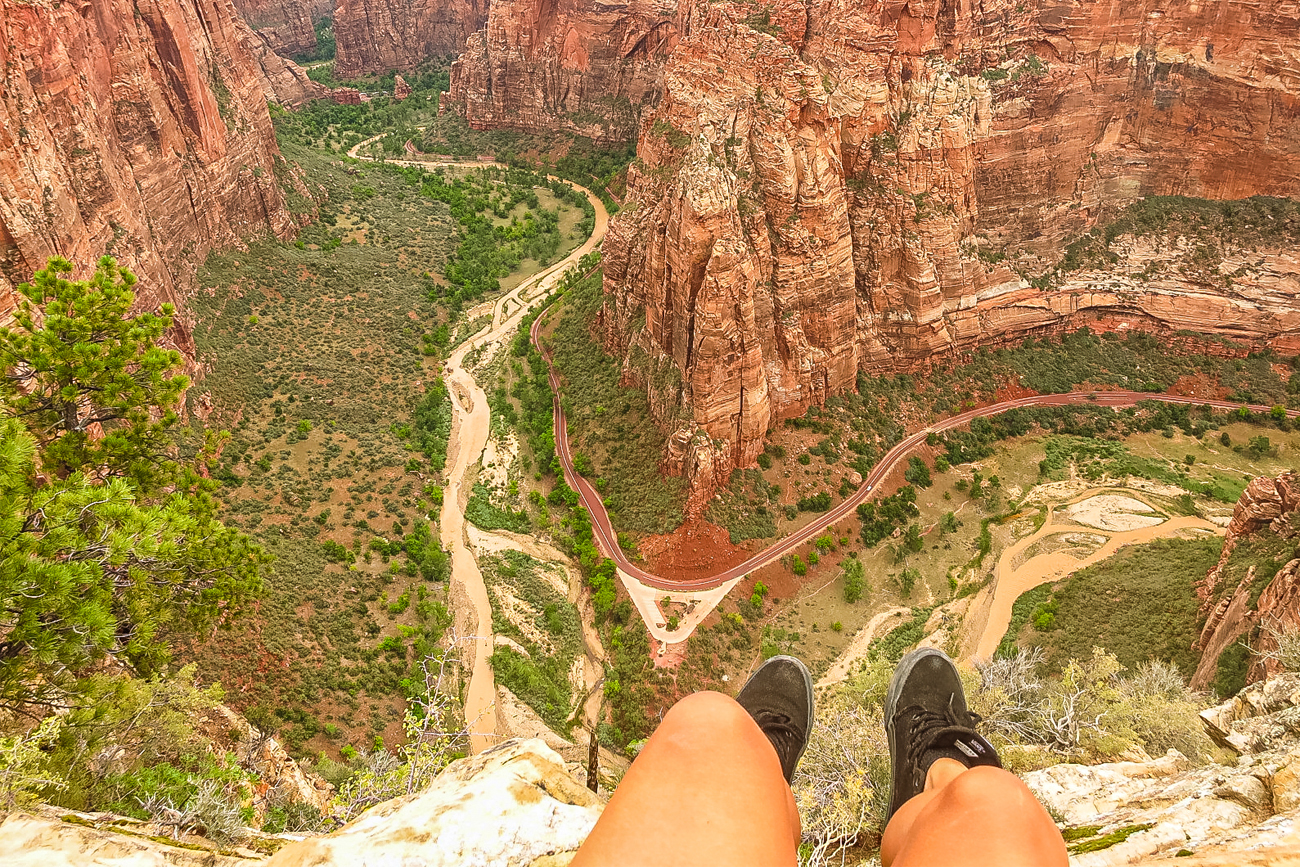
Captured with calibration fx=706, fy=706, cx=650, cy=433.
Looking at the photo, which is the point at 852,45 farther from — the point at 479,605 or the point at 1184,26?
the point at 479,605

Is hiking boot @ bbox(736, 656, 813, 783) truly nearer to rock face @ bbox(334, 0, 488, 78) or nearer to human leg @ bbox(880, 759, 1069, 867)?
human leg @ bbox(880, 759, 1069, 867)

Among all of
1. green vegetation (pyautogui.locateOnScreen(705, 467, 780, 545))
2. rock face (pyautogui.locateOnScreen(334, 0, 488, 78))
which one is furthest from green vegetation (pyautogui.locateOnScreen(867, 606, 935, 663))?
rock face (pyautogui.locateOnScreen(334, 0, 488, 78))

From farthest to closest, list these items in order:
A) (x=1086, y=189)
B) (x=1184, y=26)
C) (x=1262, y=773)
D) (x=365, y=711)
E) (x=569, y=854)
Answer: (x=1086, y=189) < (x=1184, y=26) < (x=365, y=711) < (x=1262, y=773) < (x=569, y=854)

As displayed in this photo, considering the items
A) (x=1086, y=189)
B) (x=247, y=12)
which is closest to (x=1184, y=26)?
(x=1086, y=189)

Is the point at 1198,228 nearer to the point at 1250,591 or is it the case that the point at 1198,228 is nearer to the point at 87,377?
the point at 1250,591

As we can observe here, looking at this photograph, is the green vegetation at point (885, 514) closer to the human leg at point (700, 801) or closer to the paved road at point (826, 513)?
the paved road at point (826, 513)

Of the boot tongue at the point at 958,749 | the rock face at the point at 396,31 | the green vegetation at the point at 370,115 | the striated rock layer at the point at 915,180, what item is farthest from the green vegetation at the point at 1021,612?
the rock face at the point at 396,31
